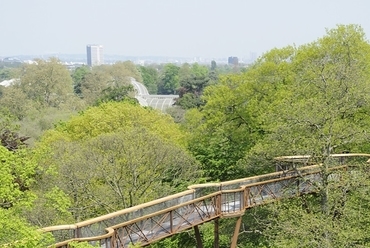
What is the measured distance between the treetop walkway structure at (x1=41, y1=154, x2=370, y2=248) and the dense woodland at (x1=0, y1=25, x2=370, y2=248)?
588 mm

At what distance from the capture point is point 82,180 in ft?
55.2

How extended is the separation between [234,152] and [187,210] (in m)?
10.2

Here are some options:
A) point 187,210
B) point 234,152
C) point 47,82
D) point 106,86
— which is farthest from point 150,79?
point 187,210

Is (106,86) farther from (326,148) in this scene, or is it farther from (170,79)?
(326,148)

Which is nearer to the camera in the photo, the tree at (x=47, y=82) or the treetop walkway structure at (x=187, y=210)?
the treetop walkway structure at (x=187, y=210)

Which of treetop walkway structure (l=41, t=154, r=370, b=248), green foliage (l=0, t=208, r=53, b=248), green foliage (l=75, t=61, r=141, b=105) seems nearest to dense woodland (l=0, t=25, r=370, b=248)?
green foliage (l=0, t=208, r=53, b=248)

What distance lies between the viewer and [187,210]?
13367mm

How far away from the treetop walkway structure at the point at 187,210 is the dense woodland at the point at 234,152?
0.59 m

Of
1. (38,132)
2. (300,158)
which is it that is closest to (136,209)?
(300,158)

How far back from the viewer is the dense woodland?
1195 cm

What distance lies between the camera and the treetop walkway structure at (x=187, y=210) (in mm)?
11047

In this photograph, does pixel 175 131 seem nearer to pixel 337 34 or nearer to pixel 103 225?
pixel 337 34

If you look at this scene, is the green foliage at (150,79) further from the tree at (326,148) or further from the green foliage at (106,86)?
the tree at (326,148)

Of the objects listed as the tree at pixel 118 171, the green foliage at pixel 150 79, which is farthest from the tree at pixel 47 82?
the green foliage at pixel 150 79
